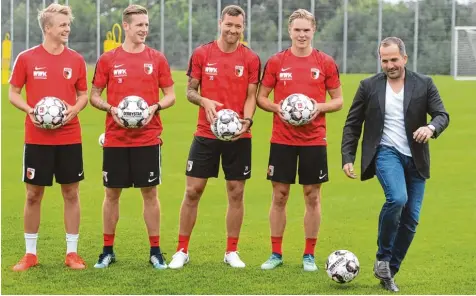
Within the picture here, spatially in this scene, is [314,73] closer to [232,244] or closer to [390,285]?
[232,244]

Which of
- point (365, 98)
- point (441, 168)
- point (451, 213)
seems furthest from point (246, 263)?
point (441, 168)

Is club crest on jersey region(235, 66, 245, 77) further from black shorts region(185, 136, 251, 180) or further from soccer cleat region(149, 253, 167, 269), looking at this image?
soccer cleat region(149, 253, 167, 269)

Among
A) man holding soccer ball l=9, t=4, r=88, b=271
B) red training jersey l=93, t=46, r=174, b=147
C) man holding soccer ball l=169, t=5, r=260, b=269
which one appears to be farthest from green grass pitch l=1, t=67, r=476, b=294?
red training jersey l=93, t=46, r=174, b=147

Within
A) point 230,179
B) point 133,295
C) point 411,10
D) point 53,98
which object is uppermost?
point 411,10

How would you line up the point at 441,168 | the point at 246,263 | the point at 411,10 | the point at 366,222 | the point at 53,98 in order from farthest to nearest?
the point at 411,10
the point at 441,168
the point at 366,222
the point at 246,263
the point at 53,98

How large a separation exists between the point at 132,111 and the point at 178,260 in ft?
4.99

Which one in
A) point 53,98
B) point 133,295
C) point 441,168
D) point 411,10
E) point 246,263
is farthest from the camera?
point 411,10

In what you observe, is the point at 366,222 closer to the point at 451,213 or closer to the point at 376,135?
the point at 451,213

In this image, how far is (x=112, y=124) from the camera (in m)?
9.09

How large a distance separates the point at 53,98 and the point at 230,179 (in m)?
1.86

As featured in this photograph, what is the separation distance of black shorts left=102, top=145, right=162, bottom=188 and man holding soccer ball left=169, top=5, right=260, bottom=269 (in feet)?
1.48

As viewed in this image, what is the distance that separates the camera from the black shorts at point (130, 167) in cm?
913

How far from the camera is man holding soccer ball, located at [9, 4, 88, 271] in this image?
900 centimetres

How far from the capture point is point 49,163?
29.7 ft
